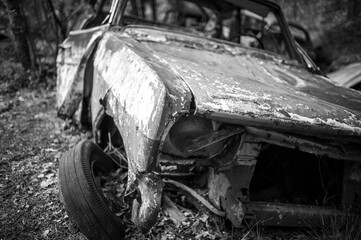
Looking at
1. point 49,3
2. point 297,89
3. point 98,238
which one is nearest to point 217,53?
point 297,89

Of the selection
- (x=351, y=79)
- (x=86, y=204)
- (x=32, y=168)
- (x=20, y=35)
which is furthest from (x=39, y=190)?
(x=351, y=79)

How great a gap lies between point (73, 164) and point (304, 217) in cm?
155

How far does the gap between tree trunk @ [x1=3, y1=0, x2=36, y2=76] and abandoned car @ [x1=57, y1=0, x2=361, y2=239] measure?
2.36 metres

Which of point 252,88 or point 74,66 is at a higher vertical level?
point 252,88

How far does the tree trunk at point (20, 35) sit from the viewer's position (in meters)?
3.98

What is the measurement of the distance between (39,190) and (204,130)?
144 cm

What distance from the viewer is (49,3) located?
13.9 ft

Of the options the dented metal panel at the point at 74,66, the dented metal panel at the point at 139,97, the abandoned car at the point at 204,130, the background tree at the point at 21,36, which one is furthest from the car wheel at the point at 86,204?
the background tree at the point at 21,36

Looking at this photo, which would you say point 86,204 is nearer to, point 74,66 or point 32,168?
point 32,168

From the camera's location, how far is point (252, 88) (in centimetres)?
157

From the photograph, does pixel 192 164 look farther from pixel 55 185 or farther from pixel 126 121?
pixel 55 185

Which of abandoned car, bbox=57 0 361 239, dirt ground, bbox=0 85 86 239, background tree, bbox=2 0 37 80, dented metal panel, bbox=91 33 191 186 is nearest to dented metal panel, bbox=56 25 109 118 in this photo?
abandoned car, bbox=57 0 361 239

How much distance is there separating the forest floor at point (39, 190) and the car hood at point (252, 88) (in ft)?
2.62

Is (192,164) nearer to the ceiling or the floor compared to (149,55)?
nearer to the floor
